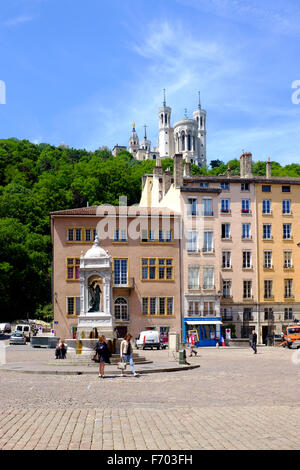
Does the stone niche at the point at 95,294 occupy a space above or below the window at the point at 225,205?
below

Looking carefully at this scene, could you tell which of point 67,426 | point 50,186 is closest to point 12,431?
point 67,426

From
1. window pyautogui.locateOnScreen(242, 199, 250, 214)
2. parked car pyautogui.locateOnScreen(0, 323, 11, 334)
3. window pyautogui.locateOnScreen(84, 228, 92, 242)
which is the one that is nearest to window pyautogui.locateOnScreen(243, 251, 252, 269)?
window pyautogui.locateOnScreen(242, 199, 250, 214)

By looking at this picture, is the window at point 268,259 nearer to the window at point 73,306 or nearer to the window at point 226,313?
the window at point 226,313

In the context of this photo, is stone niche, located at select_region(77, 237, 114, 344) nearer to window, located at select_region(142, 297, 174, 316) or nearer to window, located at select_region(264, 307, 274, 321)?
window, located at select_region(142, 297, 174, 316)

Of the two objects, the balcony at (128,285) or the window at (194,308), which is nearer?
the balcony at (128,285)

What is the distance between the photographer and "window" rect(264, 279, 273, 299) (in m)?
60.0

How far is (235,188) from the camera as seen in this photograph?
6144cm

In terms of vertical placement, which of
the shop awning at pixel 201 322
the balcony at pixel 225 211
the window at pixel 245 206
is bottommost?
the shop awning at pixel 201 322

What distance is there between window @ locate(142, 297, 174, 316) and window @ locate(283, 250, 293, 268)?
1259 cm

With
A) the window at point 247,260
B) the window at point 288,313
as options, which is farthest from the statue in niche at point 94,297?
the window at point 288,313

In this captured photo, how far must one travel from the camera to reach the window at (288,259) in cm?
6119

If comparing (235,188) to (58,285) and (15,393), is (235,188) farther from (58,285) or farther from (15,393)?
(15,393)

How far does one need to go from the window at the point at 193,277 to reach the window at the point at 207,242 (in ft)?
6.71
